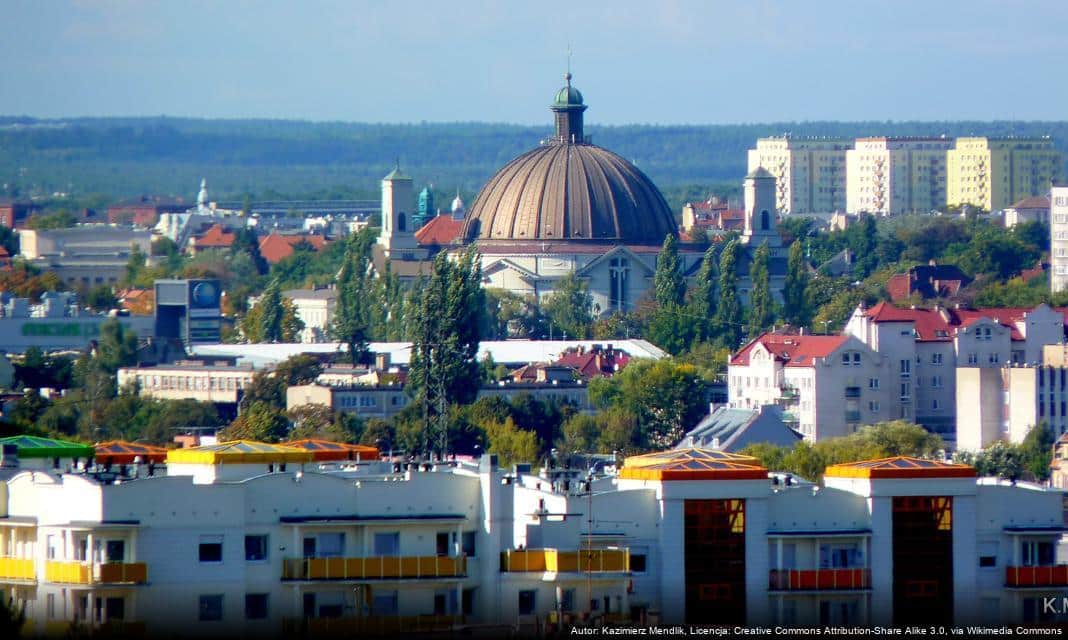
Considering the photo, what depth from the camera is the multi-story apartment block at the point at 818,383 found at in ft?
251

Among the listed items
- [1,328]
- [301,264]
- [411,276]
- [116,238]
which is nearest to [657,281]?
[411,276]

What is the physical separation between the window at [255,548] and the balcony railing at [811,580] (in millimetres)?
4178

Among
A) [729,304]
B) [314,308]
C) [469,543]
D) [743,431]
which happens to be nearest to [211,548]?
[469,543]

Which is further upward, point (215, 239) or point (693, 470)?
point (215, 239)

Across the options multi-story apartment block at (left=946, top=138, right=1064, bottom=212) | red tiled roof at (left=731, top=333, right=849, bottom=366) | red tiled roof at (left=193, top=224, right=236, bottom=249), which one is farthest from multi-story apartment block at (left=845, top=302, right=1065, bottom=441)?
multi-story apartment block at (left=946, top=138, right=1064, bottom=212)

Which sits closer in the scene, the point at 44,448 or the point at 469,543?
the point at 469,543

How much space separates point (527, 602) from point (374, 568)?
125 cm

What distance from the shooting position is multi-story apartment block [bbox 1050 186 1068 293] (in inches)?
4887

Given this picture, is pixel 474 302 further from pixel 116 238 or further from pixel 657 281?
pixel 116 238

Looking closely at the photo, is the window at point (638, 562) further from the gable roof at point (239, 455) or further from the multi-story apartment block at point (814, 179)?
the multi-story apartment block at point (814, 179)

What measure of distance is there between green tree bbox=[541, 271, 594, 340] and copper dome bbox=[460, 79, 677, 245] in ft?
19.9

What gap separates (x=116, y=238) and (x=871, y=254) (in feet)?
94.4

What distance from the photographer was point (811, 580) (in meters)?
32.2

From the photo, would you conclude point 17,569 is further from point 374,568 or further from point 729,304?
point 729,304
